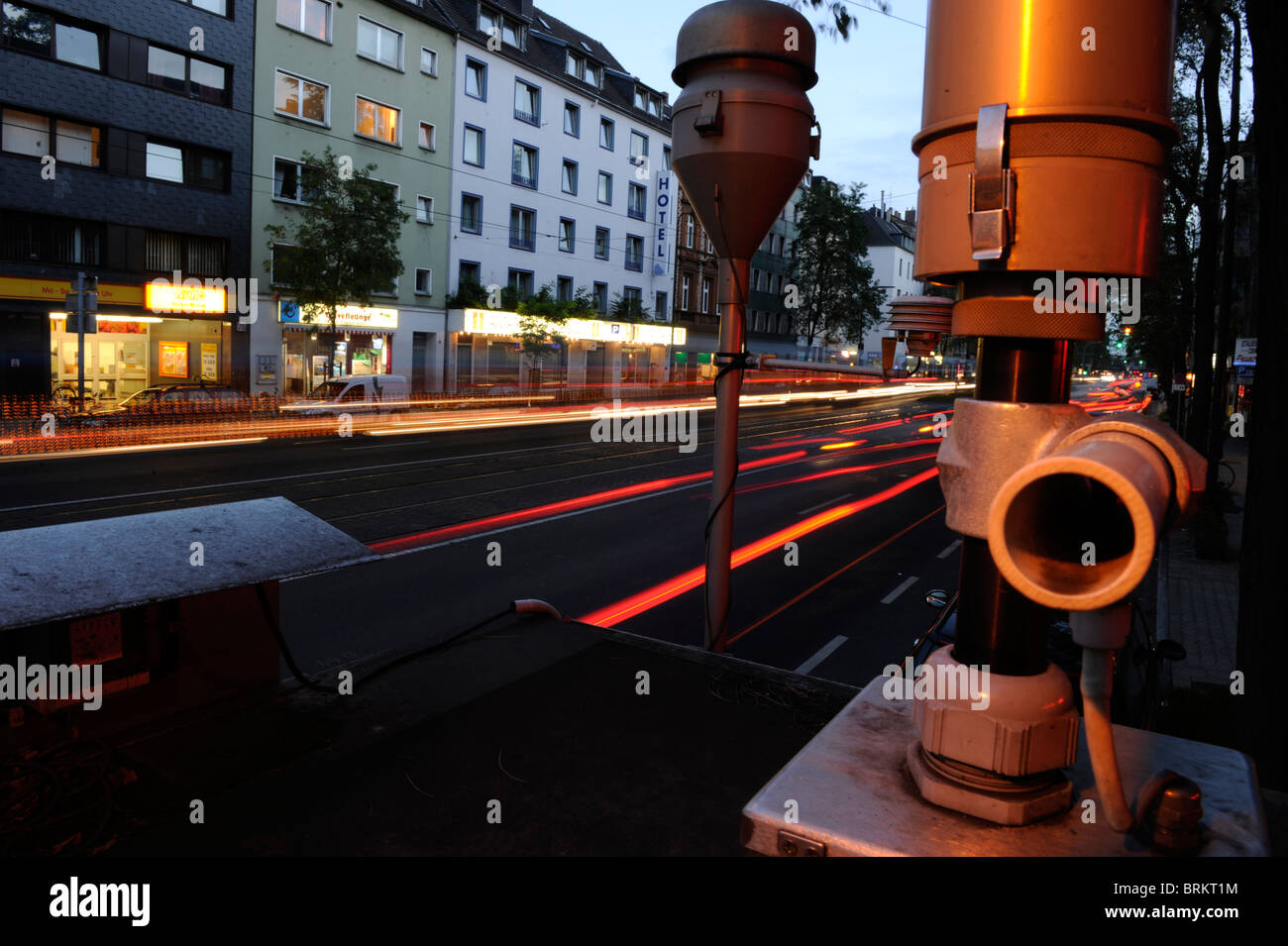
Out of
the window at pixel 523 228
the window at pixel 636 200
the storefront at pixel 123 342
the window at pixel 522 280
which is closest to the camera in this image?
the storefront at pixel 123 342

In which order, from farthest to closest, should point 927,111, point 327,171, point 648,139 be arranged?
point 648,139
point 327,171
point 927,111

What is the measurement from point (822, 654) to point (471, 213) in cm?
3866

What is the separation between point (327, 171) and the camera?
3195 centimetres

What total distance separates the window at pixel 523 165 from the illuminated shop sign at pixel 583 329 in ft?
24.2

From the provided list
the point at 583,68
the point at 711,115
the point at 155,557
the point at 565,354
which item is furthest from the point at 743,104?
the point at 583,68

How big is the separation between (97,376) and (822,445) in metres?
25.5

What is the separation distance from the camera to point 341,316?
3528 centimetres

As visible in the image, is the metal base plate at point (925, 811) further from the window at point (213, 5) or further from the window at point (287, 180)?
the window at point (213, 5)

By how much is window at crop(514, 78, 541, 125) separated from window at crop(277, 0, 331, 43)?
11117 mm

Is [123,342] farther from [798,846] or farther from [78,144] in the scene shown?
[798,846]

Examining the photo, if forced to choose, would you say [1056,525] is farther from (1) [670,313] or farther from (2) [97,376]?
(1) [670,313]

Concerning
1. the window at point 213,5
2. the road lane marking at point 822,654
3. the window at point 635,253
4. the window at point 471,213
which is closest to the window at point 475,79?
the window at point 471,213

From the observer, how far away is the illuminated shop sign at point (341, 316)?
32.8 metres

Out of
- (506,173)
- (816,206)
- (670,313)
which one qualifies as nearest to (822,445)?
(506,173)
